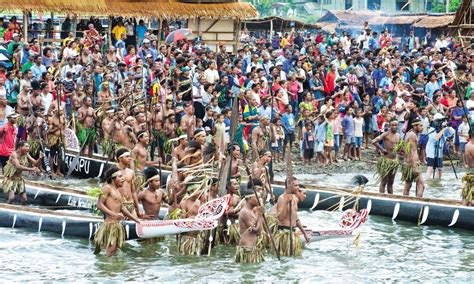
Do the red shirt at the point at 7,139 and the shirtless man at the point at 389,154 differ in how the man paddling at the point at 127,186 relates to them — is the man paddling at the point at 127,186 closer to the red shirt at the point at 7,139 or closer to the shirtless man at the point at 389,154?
the red shirt at the point at 7,139

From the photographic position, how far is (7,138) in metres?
20.3

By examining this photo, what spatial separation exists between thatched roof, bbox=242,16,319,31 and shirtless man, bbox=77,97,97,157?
1984cm

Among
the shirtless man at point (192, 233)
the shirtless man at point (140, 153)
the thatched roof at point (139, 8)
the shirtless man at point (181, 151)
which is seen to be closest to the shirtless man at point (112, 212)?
the shirtless man at point (192, 233)

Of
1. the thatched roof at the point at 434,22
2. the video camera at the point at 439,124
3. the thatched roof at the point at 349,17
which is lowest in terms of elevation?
the video camera at the point at 439,124

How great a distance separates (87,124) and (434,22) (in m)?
22.7

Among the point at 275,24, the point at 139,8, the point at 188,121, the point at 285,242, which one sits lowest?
the point at 285,242

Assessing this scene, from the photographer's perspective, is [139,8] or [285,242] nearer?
[285,242]

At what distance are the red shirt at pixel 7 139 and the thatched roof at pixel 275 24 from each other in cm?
2191

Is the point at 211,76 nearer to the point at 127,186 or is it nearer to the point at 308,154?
the point at 308,154

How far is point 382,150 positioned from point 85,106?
5.88 m

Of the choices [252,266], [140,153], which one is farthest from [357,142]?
[252,266]

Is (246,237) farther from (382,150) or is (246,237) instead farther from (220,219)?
(382,150)

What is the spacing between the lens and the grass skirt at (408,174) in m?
19.7

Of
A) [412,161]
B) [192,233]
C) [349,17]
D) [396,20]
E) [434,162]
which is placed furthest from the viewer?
[349,17]
